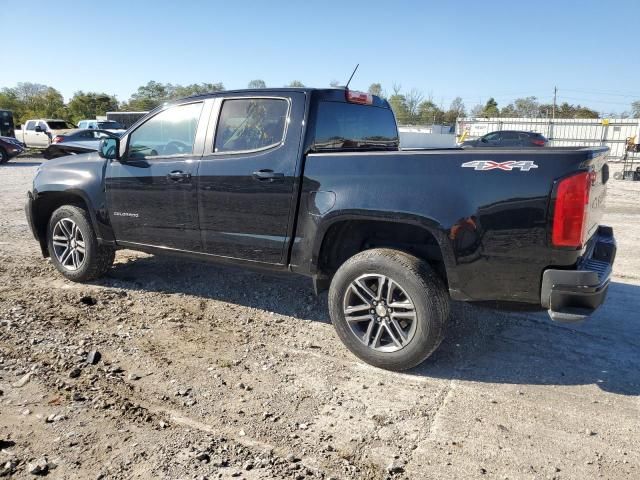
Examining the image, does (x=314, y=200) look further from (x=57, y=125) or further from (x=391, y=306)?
(x=57, y=125)

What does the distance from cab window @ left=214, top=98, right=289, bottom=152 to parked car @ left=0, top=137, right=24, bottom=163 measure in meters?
21.0

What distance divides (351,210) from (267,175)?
795 mm

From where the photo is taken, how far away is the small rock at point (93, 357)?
11.9ft

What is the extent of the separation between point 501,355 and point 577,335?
31.6 inches

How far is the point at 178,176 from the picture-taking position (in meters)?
4.40

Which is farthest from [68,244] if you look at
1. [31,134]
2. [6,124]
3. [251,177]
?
[31,134]

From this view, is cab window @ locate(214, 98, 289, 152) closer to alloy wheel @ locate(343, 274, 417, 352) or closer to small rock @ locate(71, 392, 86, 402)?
alloy wheel @ locate(343, 274, 417, 352)

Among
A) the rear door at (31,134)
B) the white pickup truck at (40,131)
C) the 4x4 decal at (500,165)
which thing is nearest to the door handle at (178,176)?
the 4x4 decal at (500,165)

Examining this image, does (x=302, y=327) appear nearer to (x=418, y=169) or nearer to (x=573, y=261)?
(x=418, y=169)

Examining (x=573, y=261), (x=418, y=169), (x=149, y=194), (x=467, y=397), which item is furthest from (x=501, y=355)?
(x=149, y=194)

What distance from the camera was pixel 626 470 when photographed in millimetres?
2531

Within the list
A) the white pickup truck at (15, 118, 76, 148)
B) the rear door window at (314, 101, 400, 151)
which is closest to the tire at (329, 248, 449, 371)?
the rear door window at (314, 101, 400, 151)

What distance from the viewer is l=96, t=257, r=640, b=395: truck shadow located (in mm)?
3557

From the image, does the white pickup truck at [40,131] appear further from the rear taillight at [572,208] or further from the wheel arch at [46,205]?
the rear taillight at [572,208]
